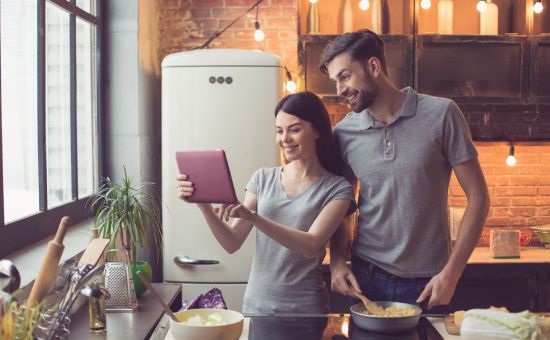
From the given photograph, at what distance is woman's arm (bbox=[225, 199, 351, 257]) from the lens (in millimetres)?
2026

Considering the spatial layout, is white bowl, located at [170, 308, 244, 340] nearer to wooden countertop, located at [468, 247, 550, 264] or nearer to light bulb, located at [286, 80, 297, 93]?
wooden countertop, located at [468, 247, 550, 264]

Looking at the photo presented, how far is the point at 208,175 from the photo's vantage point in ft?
6.26

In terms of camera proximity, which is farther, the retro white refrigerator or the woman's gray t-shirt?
the retro white refrigerator

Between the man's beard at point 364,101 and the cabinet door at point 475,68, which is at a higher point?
the cabinet door at point 475,68

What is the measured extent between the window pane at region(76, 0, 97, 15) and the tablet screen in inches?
82.4

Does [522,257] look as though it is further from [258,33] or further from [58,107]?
[58,107]

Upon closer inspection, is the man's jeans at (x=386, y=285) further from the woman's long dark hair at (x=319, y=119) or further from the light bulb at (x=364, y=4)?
the light bulb at (x=364, y=4)

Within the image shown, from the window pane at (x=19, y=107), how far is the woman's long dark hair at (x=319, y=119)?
1.13m

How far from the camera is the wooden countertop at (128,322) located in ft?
6.82

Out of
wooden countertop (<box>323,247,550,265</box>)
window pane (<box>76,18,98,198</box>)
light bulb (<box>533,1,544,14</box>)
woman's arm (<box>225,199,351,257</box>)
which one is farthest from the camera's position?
light bulb (<box>533,1,544,14</box>)

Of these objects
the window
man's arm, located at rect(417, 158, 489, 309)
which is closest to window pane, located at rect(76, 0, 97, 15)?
the window

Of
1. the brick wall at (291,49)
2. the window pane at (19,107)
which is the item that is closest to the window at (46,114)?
the window pane at (19,107)

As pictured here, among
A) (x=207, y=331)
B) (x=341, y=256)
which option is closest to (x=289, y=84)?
(x=341, y=256)

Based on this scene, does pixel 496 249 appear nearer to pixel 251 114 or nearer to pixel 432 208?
pixel 251 114
